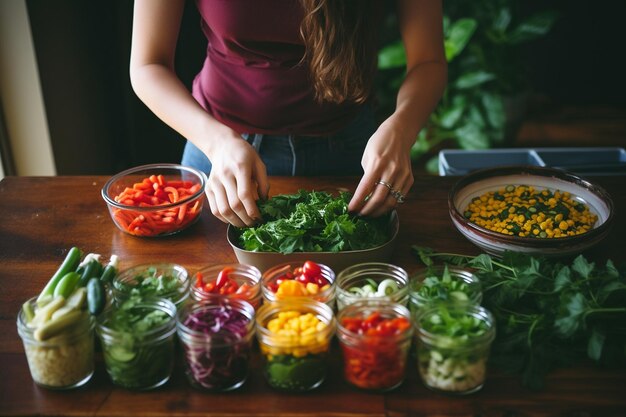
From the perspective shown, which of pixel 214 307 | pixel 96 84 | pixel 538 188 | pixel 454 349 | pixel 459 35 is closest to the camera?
pixel 454 349

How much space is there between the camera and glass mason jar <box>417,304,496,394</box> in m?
1.11

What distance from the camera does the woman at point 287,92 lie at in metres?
1.49

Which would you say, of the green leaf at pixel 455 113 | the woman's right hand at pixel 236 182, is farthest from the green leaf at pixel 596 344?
the green leaf at pixel 455 113

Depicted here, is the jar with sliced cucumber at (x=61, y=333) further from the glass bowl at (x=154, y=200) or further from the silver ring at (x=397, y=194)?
the silver ring at (x=397, y=194)

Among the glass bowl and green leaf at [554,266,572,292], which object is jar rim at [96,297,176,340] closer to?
the glass bowl

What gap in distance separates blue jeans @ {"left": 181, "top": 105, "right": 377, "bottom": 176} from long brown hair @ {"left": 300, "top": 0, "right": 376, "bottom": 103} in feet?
0.73

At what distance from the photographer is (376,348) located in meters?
1.11

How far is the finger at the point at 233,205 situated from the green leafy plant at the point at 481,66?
2.69m

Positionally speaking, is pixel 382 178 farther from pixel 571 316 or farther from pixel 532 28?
pixel 532 28

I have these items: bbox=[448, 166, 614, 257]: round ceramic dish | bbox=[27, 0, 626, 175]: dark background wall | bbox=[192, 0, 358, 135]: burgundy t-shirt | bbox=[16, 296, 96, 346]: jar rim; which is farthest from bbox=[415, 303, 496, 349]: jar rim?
bbox=[27, 0, 626, 175]: dark background wall

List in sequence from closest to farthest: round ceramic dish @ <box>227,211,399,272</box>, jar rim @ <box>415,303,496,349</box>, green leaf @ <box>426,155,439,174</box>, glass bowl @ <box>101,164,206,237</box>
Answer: jar rim @ <box>415,303,496,349</box> → round ceramic dish @ <box>227,211,399,272</box> → glass bowl @ <box>101,164,206,237</box> → green leaf @ <box>426,155,439,174</box>

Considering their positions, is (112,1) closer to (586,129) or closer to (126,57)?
(126,57)

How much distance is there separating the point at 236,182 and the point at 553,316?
2.32 ft

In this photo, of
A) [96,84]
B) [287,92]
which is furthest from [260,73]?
[96,84]
